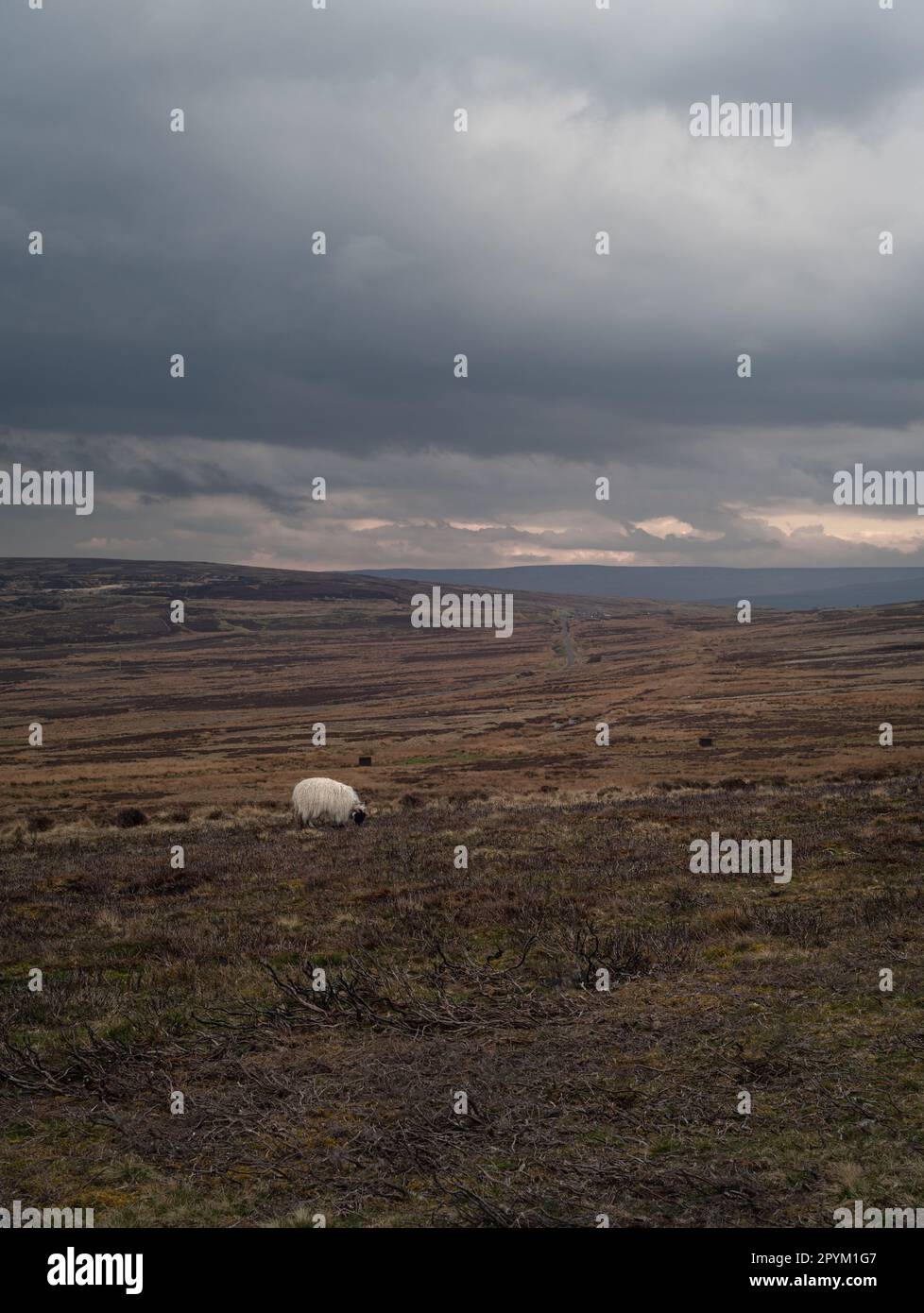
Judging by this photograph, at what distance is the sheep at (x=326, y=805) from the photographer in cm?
2778

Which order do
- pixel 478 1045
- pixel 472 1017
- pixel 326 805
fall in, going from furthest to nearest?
pixel 326 805 < pixel 472 1017 < pixel 478 1045

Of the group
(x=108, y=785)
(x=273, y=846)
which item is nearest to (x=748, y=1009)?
(x=273, y=846)

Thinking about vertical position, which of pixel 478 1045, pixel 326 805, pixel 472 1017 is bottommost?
pixel 478 1045

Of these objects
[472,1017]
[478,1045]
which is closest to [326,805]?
[472,1017]

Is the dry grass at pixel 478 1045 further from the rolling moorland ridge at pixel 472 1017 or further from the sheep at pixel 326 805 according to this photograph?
the sheep at pixel 326 805

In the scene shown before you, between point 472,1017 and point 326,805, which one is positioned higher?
point 326,805

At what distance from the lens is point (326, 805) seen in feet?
91.9

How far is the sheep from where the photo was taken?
2778 cm

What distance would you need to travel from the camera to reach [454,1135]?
7.00 m

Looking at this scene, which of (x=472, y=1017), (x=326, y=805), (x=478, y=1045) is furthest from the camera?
(x=326, y=805)

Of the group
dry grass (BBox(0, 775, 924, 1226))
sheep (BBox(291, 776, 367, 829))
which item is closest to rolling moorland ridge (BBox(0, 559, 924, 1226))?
dry grass (BBox(0, 775, 924, 1226))

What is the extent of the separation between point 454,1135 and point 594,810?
18.8 meters

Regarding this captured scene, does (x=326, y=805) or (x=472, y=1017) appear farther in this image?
(x=326, y=805)

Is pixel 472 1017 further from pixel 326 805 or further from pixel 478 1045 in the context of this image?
pixel 326 805
